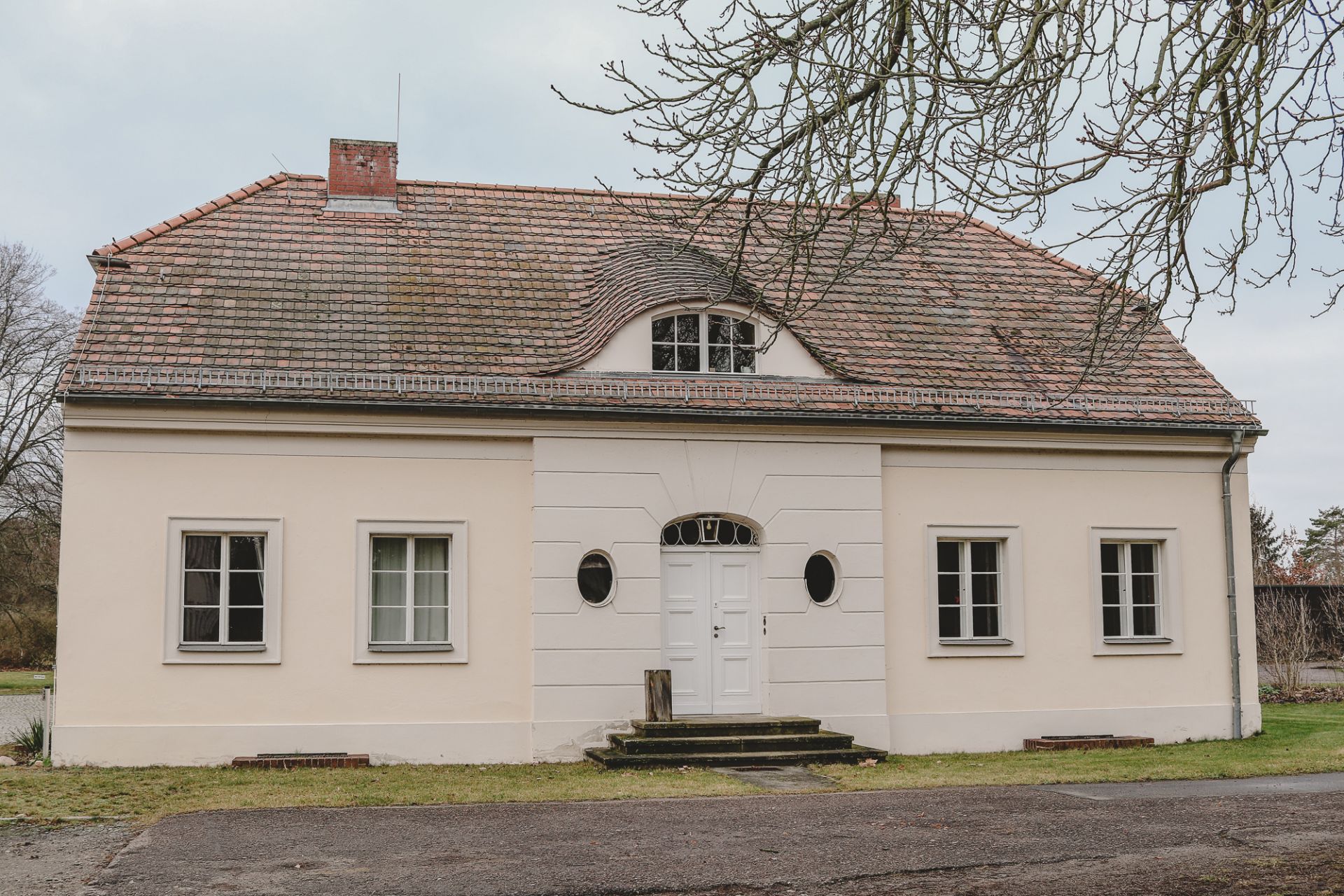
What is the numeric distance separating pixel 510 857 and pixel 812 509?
7.50m

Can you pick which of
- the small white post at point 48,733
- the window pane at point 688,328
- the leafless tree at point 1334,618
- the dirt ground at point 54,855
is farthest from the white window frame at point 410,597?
the leafless tree at point 1334,618

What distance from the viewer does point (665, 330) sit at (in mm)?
15461

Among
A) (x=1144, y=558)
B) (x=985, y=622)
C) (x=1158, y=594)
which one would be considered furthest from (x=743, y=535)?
(x=1158, y=594)

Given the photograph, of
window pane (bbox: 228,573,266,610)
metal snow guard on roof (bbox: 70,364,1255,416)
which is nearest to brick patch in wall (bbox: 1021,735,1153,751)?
metal snow guard on roof (bbox: 70,364,1255,416)

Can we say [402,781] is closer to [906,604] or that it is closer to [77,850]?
[77,850]

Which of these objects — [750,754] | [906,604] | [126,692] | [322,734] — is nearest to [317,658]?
[322,734]

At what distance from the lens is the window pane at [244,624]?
46.0 feet

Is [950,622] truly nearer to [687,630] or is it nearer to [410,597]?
[687,630]

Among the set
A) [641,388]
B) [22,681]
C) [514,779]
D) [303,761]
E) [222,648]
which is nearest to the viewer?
[514,779]

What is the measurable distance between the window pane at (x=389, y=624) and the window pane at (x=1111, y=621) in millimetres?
8371

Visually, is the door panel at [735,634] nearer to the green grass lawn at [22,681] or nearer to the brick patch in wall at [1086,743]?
the brick patch in wall at [1086,743]

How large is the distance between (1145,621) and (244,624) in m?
10.6

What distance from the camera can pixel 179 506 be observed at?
45.8 ft

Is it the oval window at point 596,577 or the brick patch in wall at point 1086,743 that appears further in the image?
the brick patch in wall at point 1086,743
